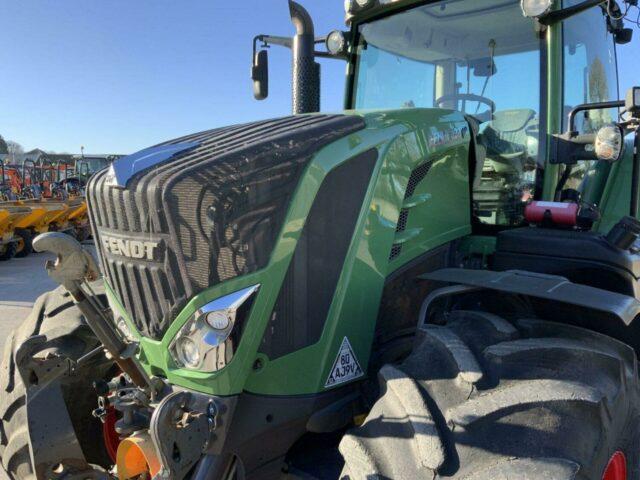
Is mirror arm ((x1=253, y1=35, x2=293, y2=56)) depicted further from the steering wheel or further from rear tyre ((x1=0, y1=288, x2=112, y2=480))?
rear tyre ((x1=0, y1=288, x2=112, y2=480))

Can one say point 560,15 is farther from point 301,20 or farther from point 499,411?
point 499,411

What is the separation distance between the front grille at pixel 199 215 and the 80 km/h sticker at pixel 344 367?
463mm

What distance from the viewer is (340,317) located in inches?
75.9

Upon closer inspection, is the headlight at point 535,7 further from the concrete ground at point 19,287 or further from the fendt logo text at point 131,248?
the concrete ground at point 19,287

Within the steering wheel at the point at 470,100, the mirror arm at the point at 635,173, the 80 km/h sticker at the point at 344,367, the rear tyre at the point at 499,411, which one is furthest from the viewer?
the steering wheel at the point at 470,100

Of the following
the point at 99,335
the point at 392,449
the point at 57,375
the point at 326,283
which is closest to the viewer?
the point at 392,449

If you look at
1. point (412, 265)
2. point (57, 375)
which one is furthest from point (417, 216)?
point (57, 375)

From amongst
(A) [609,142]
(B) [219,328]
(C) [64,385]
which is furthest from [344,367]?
(A) [609,142]

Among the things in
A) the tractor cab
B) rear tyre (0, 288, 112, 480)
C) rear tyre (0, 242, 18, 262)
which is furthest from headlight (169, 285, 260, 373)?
rear tyre (0, 242, 18, 262)

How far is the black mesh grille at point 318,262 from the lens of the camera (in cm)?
180

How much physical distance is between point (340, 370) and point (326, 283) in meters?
0.32

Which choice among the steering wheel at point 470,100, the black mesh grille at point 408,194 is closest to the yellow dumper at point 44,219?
the steering wheel at point 470,100

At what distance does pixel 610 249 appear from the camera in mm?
2293

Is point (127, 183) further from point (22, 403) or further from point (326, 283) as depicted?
point (22, 403)
